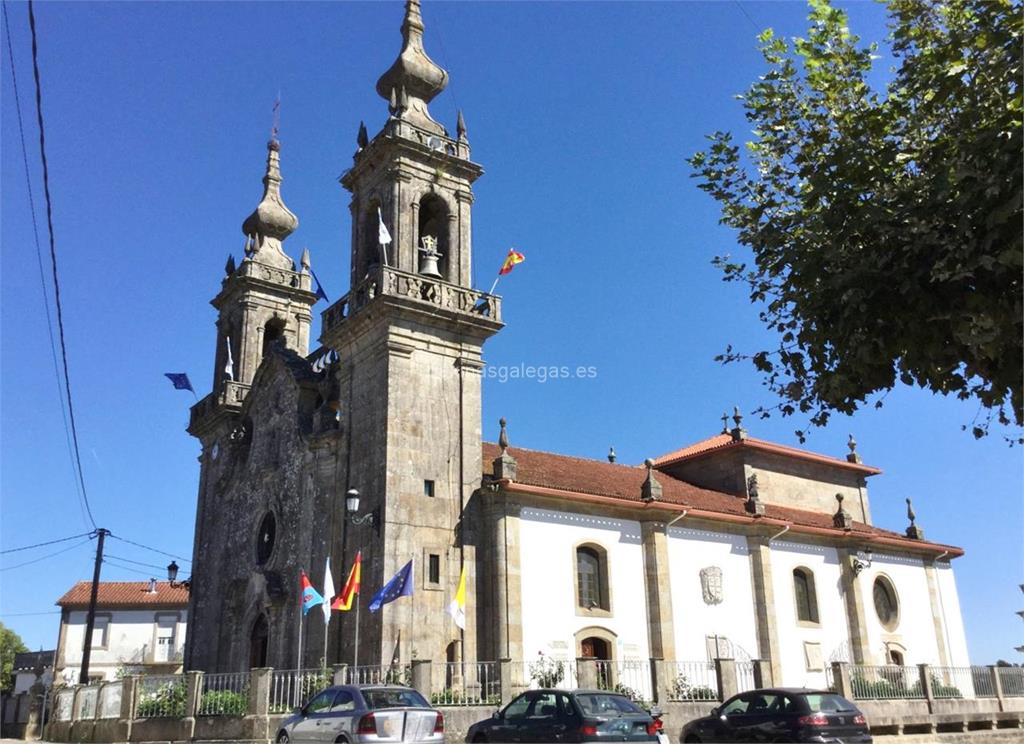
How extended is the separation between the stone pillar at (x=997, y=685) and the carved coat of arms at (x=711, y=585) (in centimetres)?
772

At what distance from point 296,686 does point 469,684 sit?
3.71 metres

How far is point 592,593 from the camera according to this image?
24.8 metres

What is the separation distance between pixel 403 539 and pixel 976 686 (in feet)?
56.5

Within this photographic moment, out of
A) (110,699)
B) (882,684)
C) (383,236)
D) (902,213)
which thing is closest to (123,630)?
(110,699)

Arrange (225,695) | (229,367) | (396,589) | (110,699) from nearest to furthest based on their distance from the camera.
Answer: (225,695)
(396,589)
(110,699)
(229,367)

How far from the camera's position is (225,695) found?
1892 cm

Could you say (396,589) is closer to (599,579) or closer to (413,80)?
(599,579)

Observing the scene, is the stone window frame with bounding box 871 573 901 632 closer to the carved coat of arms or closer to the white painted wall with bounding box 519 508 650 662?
the carved coat of arms

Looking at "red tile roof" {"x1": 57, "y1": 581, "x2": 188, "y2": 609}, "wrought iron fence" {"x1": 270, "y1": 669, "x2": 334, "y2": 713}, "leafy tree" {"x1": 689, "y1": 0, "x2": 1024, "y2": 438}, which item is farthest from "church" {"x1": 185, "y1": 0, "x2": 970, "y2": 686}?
"red tile roof" {"x1": 57, "y1": 581, "x2": 188, "y2": 609}

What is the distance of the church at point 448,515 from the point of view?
23.0m

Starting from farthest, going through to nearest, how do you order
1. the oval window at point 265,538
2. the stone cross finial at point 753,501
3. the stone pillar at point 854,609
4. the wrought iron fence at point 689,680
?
1. the stone pillar at point 854,609
2. the stone cross finial at point 753,501
3. the oval window at point 265,538
4. the wrought iron fence at point 689,680

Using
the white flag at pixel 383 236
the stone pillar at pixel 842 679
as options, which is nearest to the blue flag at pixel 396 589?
the white flag at pixel 383 236

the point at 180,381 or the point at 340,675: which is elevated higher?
the point at 180,381

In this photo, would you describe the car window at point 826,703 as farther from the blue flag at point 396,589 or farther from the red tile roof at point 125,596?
the red tile roof at point 125,596
